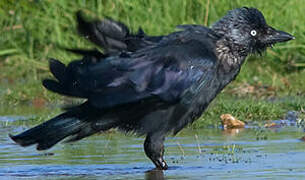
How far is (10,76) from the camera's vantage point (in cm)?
1155

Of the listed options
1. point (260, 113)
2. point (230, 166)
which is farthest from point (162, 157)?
point (260, 113)

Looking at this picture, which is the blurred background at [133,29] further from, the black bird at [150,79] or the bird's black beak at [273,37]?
the black bird at [150,79]

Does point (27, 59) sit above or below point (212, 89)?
below

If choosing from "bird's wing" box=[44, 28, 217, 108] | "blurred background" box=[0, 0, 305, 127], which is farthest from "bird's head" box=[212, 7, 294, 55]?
"blurred background" box=[0, 0, 305, 127]

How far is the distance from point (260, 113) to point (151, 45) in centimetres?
225

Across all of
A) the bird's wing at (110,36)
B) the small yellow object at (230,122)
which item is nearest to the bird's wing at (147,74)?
the bird's wing at (110,36)

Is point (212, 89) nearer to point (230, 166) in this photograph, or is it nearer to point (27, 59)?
point (230, 166)

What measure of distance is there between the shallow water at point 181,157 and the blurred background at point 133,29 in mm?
1322

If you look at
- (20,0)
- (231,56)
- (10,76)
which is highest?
(231,56)

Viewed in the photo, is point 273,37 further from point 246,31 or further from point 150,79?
point 150,79

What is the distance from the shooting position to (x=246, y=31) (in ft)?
20.8

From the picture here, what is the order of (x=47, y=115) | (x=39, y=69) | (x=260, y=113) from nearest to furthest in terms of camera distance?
(x=260, y=113) → (x=47, y=115) → (x=39, y=69)

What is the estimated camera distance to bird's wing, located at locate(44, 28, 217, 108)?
19.8ft

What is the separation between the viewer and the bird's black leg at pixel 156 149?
622cm
